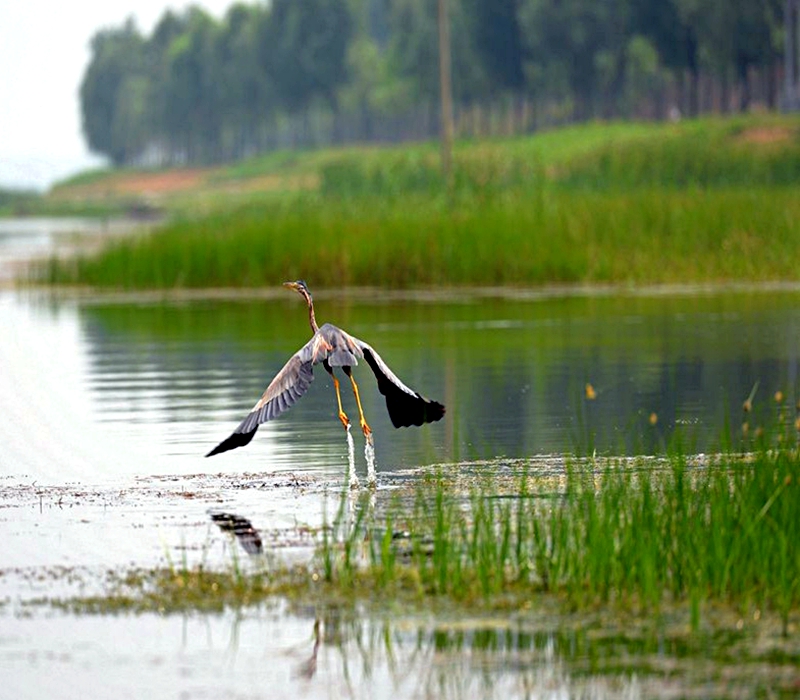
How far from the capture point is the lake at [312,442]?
7.84 meters

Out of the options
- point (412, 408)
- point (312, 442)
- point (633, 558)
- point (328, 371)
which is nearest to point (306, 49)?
point (312, 442)

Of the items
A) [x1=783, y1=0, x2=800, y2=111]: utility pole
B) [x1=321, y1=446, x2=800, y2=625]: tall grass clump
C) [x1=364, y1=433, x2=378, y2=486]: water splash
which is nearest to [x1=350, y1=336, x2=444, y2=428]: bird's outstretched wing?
[x1=364, y1=433, x2=378, y2=486]: water splash

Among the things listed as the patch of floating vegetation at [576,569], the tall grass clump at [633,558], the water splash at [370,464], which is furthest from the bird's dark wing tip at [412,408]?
the tall grass clump at [633,558]

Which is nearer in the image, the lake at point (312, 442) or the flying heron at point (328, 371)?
the lake at point (312, 442)

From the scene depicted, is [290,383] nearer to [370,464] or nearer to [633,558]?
[370,464]

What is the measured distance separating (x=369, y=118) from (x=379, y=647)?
129046mm

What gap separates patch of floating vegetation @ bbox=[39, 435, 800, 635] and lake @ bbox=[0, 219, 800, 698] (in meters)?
0.22

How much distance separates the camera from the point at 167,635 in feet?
27.7

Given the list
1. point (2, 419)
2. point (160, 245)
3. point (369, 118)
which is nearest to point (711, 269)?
point (160, 245)

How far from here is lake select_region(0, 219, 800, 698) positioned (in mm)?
7836

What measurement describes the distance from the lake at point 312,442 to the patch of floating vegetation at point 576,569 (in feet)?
0.73

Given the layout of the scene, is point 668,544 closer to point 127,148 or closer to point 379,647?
point 379,647

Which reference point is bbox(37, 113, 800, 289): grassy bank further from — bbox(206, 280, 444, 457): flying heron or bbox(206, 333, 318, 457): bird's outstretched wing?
bbox(206, 333, 318, 457): bird's outstretched wing

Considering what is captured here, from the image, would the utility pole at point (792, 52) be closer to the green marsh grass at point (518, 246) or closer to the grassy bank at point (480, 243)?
the grassy bank at point (480, 243)
